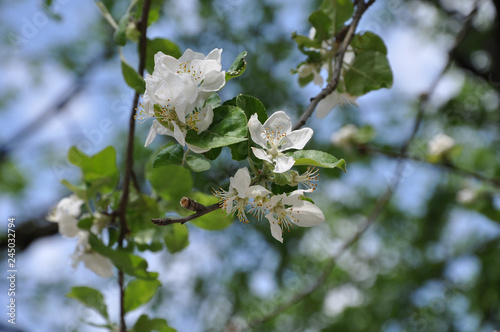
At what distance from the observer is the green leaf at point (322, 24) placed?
105cm

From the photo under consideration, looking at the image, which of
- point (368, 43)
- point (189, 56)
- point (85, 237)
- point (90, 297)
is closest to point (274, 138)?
point (189, 56)

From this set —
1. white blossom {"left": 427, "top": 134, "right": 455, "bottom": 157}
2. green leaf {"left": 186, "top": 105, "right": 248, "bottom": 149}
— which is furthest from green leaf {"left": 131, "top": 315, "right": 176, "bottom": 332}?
white blossom {"left": 427, "top": 134, "right": 455, "bottom": 157}

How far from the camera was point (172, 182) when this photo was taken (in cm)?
117

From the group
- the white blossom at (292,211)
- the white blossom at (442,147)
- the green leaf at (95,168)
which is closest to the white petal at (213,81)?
the white blossom at (292,211)

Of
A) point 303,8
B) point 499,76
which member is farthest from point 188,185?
point 303,8

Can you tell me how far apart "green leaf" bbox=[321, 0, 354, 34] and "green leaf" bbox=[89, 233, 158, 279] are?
28.9 inches

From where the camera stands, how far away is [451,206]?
4.39 metres

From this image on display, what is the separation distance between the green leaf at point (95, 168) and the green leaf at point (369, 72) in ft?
2.12

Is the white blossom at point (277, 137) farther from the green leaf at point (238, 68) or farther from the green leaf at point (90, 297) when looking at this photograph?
the green leaf at point (90, 297)

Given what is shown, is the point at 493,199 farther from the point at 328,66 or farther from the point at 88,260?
the point at 88,260

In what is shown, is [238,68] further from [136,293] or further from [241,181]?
[136,293]

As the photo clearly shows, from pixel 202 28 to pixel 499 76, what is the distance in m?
2.14

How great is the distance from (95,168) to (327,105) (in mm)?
623

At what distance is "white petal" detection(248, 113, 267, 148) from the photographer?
742 mm
